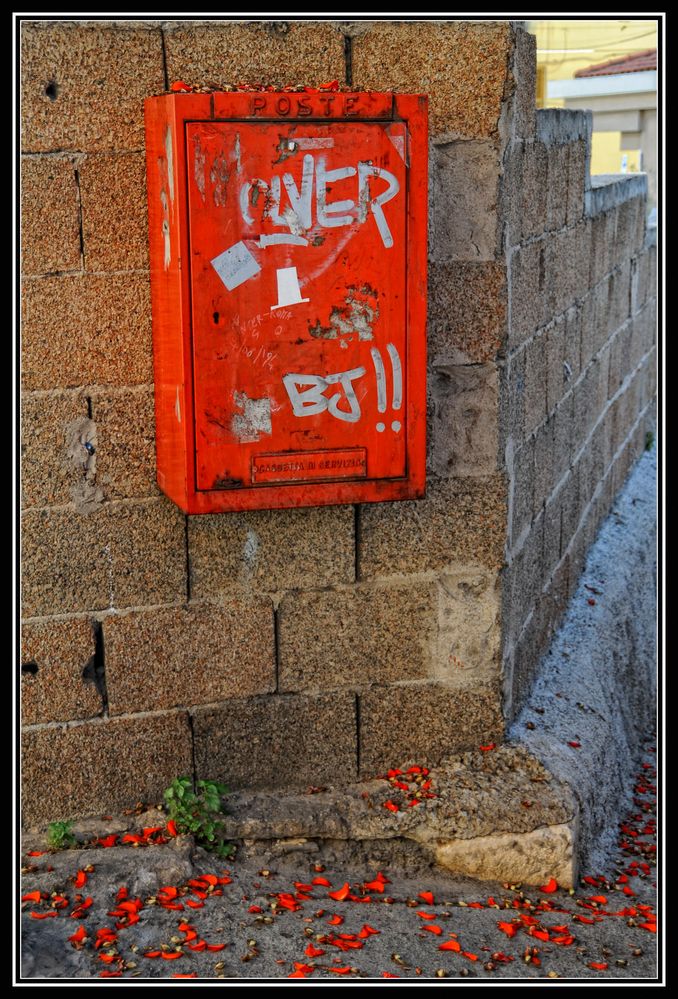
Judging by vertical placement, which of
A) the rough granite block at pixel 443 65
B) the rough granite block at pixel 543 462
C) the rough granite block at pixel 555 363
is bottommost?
the rough granite block at pixel 543 462

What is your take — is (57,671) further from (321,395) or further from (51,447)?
(321,395)

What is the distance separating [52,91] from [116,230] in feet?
1.43

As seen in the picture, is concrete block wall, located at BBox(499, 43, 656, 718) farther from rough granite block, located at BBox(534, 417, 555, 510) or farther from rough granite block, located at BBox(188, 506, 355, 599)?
rough granite block, located at BBox(188, 506, 355, 599)

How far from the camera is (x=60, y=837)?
3.78 metres

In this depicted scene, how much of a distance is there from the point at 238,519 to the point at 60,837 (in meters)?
1.18

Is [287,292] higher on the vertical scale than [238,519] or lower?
higher

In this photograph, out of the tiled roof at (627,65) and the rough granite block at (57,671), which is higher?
the tiled roof at (627,65)

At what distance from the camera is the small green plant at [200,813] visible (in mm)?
3839

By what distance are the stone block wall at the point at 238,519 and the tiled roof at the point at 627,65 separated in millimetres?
13261

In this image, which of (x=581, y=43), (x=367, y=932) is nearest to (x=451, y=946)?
(x=367, y=932)

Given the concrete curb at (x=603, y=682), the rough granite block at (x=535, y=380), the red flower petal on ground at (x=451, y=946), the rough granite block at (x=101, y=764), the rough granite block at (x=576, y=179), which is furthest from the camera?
the rough granite block at (x=576, y=179)

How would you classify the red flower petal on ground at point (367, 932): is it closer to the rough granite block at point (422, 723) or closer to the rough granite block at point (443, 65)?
the rough granite block at point (422, 723)

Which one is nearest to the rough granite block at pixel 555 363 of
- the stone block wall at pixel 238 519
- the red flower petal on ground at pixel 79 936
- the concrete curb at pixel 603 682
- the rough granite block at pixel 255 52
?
the stone block wall at pixel 238 519

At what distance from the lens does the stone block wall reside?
352cm
